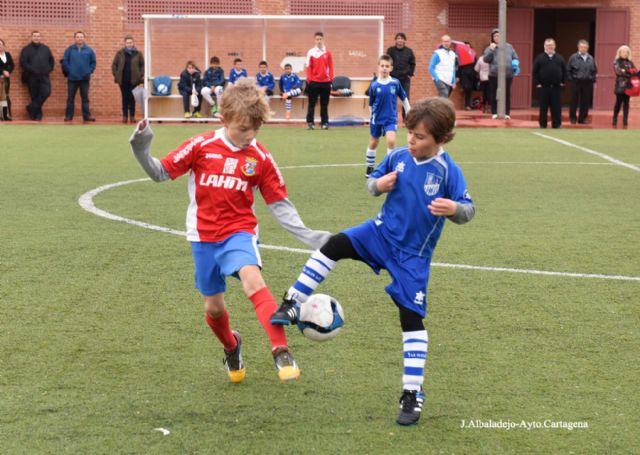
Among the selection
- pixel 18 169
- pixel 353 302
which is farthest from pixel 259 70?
pixel 353 302

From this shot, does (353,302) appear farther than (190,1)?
No

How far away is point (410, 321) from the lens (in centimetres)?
510

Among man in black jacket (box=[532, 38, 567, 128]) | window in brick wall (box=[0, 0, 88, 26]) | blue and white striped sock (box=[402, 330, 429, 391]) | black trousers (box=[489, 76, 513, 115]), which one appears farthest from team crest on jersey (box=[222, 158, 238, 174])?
window in brick wall (box=[0, 0, 88, 26])

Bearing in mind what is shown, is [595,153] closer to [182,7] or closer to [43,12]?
[182,7]

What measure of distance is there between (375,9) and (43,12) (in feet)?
32.8

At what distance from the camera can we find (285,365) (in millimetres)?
4941

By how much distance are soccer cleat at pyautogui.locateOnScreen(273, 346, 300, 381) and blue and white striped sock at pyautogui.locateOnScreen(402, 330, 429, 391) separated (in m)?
0.53

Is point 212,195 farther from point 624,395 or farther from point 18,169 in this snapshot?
point 18,169

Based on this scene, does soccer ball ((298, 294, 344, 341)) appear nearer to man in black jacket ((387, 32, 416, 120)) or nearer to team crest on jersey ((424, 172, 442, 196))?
team crest on jersey ((424, 172, 442, 196))

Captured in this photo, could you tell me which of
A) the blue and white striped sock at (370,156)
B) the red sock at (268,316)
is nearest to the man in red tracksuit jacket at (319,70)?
the blue and white striped sock at (370,156)

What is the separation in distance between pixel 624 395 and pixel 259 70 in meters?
22.9

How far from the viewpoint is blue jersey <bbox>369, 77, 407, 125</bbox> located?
15.6 meters

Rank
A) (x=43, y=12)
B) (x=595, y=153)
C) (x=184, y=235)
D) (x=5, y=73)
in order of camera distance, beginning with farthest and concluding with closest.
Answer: (x=43, y=12) < (x=5, y=73) < (x=595, y=153) < (x=184, y=235)

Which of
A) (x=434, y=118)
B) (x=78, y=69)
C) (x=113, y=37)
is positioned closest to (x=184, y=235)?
(x=434, y=118)
